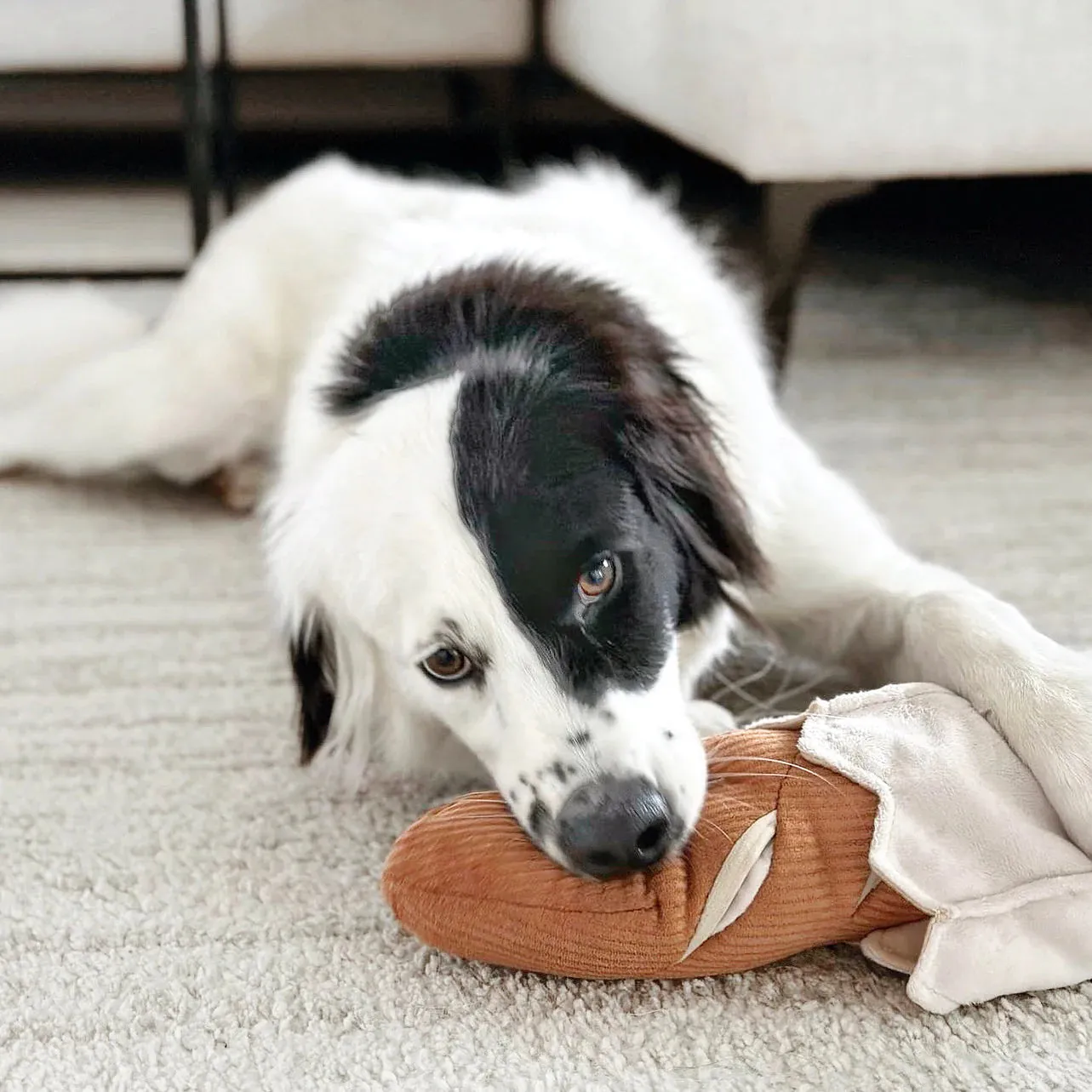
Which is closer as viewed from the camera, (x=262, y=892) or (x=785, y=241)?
(x=262, y=892)

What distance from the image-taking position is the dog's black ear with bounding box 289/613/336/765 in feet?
4.43

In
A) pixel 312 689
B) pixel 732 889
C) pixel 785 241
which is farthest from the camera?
pixel 785 241

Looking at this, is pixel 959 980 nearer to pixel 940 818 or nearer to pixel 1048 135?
pixel 940 818

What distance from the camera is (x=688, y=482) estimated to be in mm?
1243

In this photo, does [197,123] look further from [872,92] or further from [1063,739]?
[1063,739]

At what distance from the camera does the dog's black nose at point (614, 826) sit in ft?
3.22

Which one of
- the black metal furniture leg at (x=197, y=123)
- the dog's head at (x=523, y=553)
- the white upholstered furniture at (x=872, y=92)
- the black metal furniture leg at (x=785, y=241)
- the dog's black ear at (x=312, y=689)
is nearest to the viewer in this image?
the dog's head at (x=523, y=553)

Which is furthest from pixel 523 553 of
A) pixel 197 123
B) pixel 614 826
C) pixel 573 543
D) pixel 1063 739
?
pixel 197 123

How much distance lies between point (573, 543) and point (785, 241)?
3.90 ft

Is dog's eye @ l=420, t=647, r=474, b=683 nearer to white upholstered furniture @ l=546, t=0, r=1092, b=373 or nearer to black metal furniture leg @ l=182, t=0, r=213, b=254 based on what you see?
white upholstered furniture @ l=546, t=0, r=1092, b=373

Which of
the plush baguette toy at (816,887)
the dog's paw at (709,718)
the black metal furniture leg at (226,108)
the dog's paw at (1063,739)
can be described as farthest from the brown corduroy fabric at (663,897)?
the black metal furniture leg at (226,108)

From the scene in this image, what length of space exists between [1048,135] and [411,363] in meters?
1.31

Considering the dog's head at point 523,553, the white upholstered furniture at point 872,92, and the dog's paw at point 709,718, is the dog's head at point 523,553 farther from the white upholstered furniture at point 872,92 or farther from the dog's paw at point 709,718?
the white upholstered furniture at point 872,92

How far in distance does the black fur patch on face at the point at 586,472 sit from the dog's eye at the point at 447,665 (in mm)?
79
